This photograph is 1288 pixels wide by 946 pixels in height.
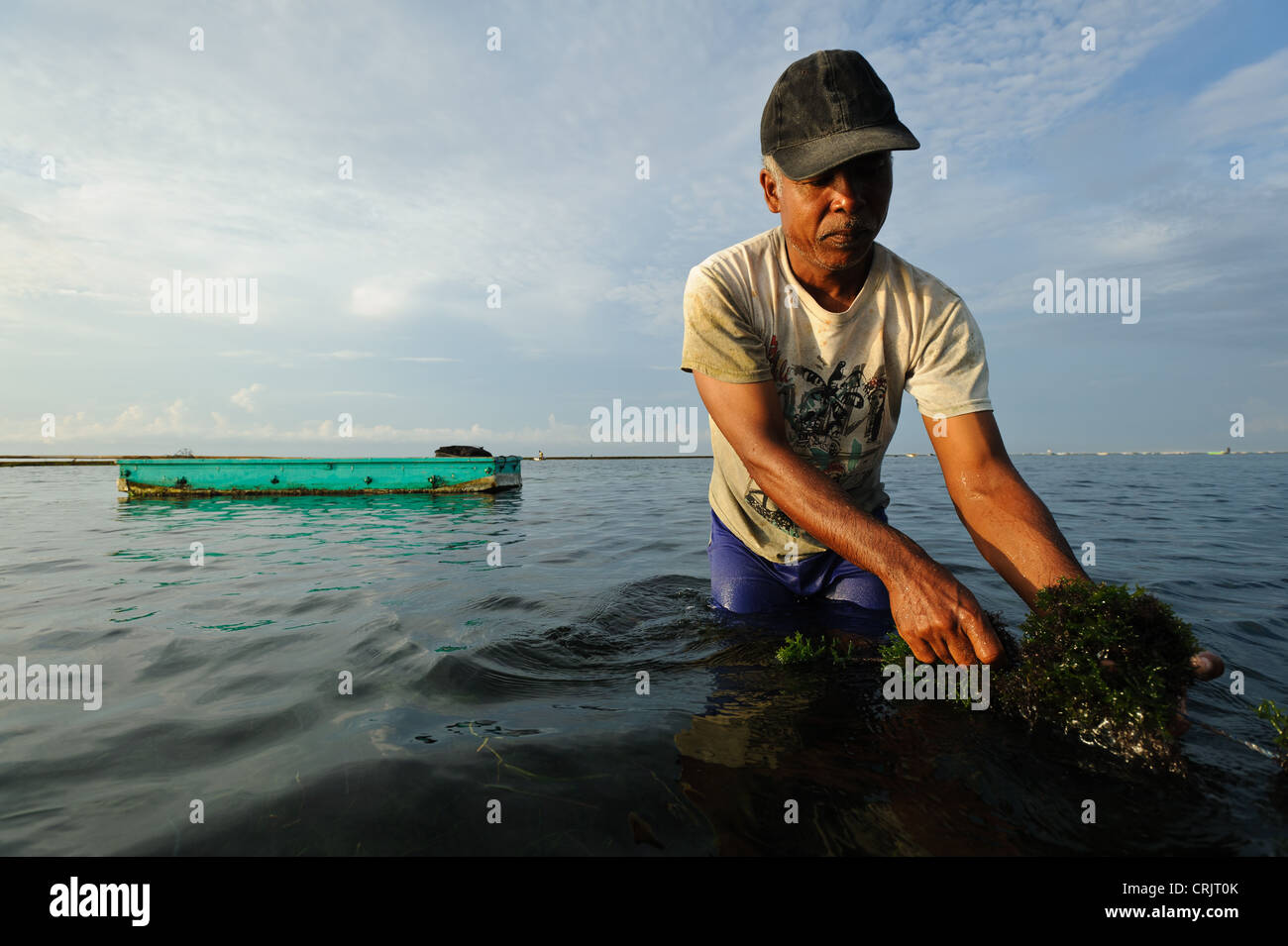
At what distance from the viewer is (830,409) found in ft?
11.1

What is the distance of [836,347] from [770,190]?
3.04 feet

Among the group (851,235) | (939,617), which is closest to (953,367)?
(851,235)

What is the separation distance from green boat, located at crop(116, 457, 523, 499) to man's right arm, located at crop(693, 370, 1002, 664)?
650 inches

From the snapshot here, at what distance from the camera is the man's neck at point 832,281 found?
125 inches

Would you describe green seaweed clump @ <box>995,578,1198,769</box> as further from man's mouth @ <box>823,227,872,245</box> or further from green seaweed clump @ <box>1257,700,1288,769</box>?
man's mouth @ <box>823,227,872,245</box>

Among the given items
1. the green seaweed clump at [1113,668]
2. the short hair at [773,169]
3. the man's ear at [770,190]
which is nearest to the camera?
the green seaweed clump at [1113,668]

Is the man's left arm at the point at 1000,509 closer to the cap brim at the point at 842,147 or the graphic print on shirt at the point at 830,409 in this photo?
the graphic print on shirt at the point at 830,409

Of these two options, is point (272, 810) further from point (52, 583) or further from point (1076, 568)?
point (52, 583)

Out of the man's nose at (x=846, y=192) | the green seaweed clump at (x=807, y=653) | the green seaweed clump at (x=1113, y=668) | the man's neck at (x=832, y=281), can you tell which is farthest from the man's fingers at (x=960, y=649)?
the man's nose at (x=846, y=192)

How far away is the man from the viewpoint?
8.14 feet

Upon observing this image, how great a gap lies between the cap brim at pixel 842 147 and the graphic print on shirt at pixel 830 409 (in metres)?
0.84

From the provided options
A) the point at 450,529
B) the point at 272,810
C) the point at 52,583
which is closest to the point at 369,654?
the point at 272,810

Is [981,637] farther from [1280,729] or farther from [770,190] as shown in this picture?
[770,190]
